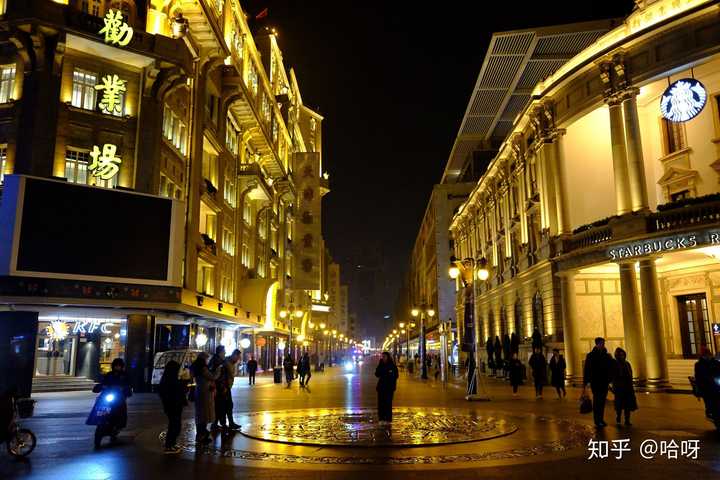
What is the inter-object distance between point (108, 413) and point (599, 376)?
34.5 feet

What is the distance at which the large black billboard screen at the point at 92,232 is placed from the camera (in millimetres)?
25328

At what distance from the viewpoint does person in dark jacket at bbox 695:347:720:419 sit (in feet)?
41.1

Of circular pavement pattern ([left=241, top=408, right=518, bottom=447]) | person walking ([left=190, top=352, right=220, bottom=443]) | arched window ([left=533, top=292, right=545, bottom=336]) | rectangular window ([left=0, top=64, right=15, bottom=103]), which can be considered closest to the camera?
circular pavement pattern ([left=241, top=408, right=518, bottom=447])

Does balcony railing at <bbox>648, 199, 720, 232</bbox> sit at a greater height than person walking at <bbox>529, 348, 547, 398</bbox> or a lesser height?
greater

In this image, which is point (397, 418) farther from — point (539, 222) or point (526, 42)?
point (526, 42)

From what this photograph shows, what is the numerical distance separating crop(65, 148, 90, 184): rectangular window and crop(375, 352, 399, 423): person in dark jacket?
18786mm

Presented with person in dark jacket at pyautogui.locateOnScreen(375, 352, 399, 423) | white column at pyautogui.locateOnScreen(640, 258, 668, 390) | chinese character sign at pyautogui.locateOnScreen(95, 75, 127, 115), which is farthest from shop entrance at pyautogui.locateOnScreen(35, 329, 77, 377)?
white column at pyautogui.locateOnScreen(640, 258, 668, 390)

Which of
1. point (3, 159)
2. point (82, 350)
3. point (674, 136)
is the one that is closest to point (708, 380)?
point (674, 136)

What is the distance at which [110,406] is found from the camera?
1262 cm

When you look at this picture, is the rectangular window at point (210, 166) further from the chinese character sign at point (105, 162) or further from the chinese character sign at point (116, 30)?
the chinese character sign at point (116, 30)

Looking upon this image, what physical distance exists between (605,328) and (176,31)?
1060 inches

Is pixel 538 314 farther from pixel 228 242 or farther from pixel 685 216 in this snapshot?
pixel 228 242

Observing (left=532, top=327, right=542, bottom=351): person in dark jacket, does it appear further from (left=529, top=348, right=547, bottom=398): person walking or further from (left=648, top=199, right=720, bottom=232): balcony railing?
(left=648, top=199, right=720, bottom=232): balcony railing

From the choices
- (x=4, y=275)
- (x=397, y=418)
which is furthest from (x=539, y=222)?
(x=4, y=275)
